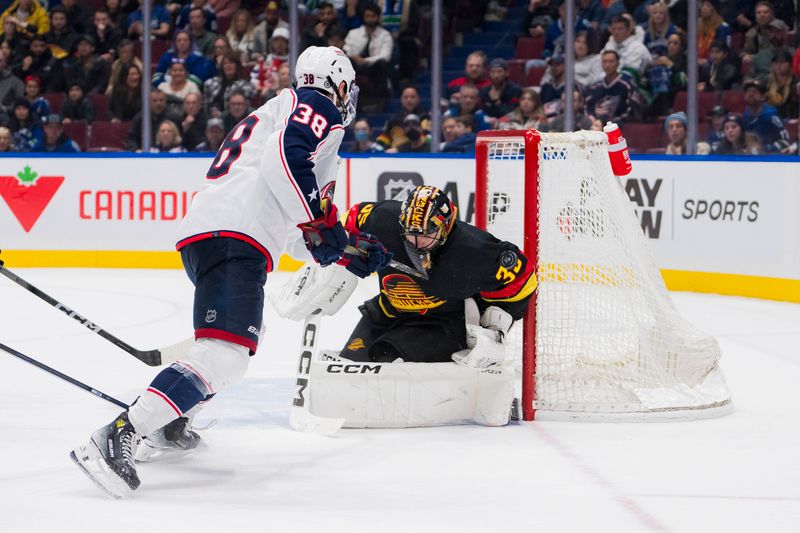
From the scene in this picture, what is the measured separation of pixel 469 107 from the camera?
8.71 meters

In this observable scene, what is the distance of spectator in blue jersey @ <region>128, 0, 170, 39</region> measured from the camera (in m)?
9.09

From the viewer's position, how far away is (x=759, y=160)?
735 centimetres

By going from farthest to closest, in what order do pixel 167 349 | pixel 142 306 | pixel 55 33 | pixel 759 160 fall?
pixel 55 33 < pixel 759 160 < pixel 142 306 < pixel 167 349

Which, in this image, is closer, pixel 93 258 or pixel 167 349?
pixel 167 349

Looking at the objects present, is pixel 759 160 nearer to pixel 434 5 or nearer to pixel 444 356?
pixel 434 5

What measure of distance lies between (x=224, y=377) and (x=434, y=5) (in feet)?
19.2

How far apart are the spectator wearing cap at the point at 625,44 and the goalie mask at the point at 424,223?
4770 millimetres

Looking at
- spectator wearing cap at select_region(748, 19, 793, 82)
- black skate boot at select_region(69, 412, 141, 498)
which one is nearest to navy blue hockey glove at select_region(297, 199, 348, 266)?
black skate boot at select_region(69, 412, 141, 498)

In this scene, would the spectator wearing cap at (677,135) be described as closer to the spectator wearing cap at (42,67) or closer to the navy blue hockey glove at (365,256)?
the spectator wearing cap at (42,67)

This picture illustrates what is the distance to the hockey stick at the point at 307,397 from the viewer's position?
3720mm

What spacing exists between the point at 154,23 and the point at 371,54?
1599 millimetres

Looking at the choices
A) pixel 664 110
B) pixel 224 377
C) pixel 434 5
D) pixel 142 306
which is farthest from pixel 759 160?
pixel 224 377

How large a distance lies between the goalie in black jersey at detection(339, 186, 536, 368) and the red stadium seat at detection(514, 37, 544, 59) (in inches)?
190

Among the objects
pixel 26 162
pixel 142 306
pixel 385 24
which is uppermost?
pixel 385 24
